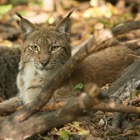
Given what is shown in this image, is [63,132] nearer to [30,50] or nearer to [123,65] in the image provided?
[30,50]

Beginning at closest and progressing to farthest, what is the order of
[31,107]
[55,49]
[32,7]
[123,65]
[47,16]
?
1. [31,107]
2. [55,49]
3. [123,65]
4. [47,16]
5. [32,7]

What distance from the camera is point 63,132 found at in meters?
4.67

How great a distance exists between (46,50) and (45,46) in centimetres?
8

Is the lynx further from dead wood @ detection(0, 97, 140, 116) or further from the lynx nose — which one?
dead wood @ detection(0, 97, 140, 116)

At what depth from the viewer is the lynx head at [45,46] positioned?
6016 millimetres

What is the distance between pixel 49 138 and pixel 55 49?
1775 mm

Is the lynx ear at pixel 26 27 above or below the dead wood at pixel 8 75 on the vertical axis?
above

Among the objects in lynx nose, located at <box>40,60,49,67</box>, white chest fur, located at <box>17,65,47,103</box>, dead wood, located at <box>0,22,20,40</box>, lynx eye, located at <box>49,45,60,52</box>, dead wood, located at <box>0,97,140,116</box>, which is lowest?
dead wood, located at <box>0,22,20,40</box>

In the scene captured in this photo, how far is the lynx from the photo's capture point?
20.0ft

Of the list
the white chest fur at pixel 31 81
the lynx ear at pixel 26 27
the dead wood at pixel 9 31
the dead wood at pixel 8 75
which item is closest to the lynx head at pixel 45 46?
the lynx ear at pixel 26 27

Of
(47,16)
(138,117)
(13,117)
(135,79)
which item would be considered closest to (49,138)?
(13,117)

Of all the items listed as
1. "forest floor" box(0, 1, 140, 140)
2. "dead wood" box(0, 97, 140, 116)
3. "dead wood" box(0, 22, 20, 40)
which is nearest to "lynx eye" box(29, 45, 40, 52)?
"dead wood" box(0, 97, 140, 116)

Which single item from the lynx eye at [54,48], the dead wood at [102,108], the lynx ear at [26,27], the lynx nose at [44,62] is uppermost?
the lynx ear at [26,27]

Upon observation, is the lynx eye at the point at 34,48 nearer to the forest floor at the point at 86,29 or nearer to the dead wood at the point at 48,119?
the forest floor at the point at 86,29
